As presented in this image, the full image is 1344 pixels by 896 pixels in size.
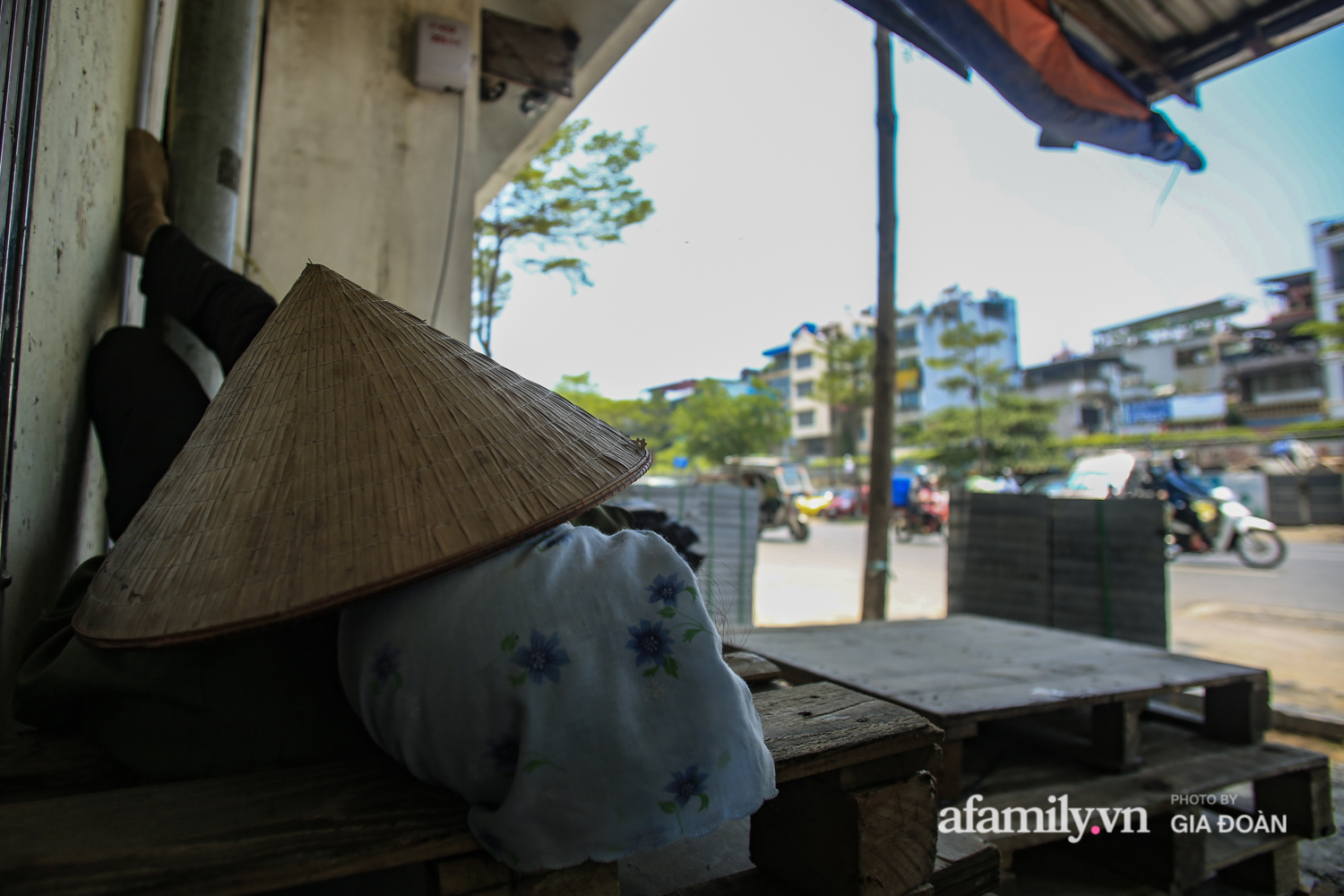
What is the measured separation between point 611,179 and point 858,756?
7.81 m

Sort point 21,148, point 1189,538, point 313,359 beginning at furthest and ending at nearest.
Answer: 1. point 1189,538
2. point 21,148
3. point 313,359

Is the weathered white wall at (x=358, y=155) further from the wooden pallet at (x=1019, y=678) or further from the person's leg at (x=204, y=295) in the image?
the wooden pallet at (x=1019, y=678)

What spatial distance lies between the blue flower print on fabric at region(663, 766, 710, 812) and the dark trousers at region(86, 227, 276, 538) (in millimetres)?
1245

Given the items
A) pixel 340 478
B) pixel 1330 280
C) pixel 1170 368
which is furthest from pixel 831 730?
pixel 1170 368

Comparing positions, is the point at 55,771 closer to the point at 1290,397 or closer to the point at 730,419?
the point at 730,419

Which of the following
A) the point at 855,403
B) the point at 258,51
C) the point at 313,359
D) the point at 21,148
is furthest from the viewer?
the point at 855,403

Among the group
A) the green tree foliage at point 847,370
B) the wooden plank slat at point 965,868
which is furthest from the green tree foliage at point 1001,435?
the wooden plank slat at point 965,868

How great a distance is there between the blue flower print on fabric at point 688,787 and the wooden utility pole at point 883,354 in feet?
13.7

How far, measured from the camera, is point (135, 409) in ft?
5.23

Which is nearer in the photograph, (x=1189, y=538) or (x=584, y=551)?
(x=584, y=551)

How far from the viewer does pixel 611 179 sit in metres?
8.02

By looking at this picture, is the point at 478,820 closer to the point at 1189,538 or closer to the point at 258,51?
the point at 258,51

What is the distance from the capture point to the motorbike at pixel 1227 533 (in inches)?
368

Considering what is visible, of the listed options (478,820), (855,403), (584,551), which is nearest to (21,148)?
(584,551)
